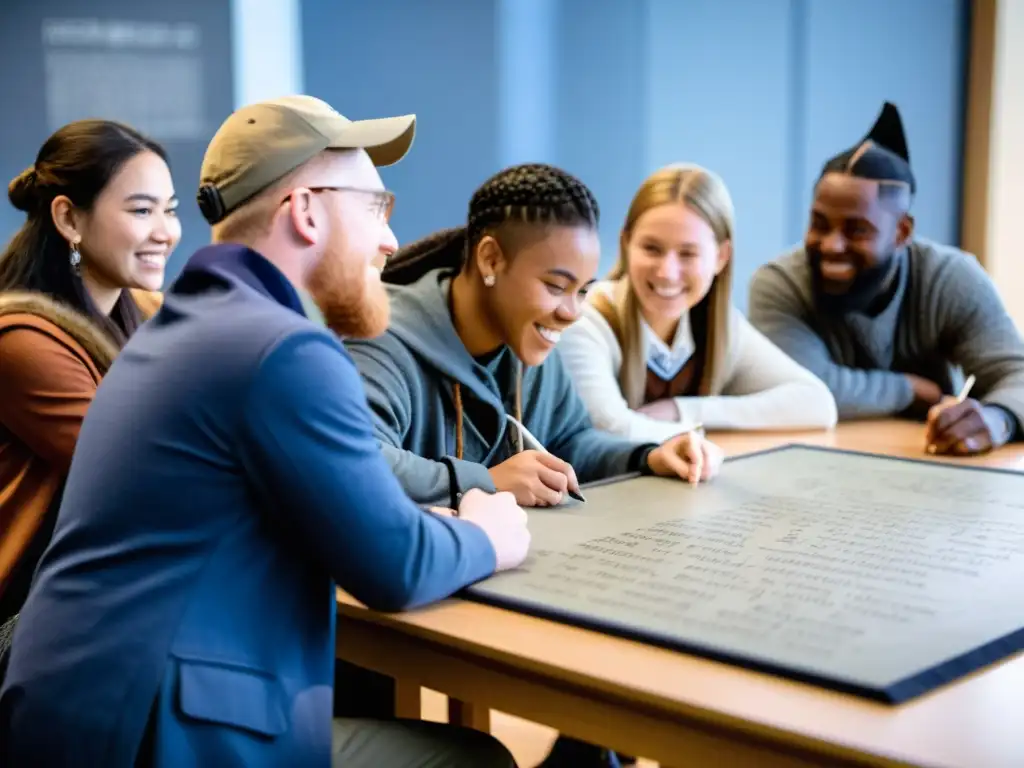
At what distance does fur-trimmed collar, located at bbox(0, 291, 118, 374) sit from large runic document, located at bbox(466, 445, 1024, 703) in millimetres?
736

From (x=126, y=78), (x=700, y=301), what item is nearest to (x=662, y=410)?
(x=700, y=301)

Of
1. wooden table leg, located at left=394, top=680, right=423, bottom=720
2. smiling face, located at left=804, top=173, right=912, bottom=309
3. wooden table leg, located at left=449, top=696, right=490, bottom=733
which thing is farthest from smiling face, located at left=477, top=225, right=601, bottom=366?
smiling face, located at left=804, top=173, right=912, bottom=309

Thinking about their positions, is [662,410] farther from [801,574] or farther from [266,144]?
[266,144]

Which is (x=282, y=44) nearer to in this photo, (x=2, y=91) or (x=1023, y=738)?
(x=2, y=91)

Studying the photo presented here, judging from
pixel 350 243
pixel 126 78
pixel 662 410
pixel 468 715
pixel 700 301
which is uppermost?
pixel 126 78

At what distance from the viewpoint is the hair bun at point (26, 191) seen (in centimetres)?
200

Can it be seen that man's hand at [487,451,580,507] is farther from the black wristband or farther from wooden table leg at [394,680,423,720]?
wooden table leg at [394,680,423,720]

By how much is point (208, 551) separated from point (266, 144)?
457mm

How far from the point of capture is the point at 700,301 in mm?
2502

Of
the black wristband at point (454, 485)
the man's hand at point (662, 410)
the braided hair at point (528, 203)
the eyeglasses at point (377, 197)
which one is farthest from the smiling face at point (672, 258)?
the eyeglasses at point (377, 197)

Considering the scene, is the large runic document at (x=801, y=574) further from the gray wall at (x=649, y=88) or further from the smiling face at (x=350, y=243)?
the gray wall at (x=649, y=88)

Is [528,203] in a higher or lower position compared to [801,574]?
higher

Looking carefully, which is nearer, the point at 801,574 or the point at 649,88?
the point at 801,574

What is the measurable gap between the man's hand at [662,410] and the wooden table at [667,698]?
1191 millimetres
